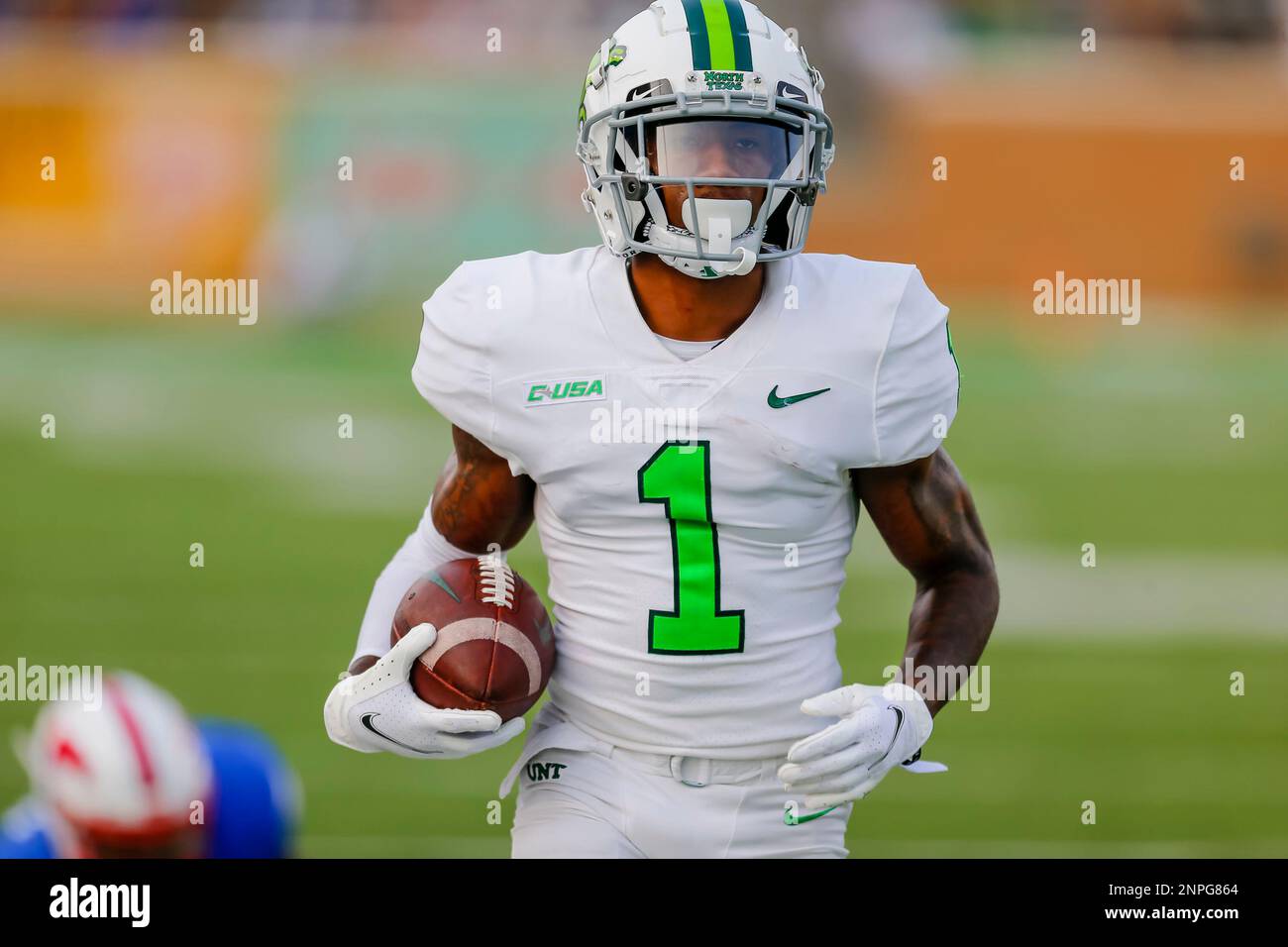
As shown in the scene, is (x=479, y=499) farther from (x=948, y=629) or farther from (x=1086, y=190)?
(x=1086, y=190)

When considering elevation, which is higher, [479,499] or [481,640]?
[479,499]

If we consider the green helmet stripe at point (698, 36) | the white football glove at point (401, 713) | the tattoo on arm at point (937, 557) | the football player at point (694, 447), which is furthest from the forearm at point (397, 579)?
the green helmet stripe at point (698, 36)

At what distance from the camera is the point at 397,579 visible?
8.32 feet

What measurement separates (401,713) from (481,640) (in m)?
0.15

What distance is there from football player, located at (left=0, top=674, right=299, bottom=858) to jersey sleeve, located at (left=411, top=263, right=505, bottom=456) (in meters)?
0.55

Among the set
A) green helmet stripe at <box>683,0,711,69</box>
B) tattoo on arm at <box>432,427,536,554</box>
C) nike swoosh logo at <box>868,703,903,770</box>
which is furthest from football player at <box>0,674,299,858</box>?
green helmet stripe at <box>683,0,711,69</box>

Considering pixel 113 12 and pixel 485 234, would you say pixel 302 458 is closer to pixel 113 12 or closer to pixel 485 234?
pixel 485 234

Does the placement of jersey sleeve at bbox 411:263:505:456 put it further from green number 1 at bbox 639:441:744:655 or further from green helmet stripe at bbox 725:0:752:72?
green helmet stripe at bbox 725:0:752:72

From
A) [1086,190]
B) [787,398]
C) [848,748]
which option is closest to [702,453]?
[787,398]

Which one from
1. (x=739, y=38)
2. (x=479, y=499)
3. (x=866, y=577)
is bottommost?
(x=866, y=577)

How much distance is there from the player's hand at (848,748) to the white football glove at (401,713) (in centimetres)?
41

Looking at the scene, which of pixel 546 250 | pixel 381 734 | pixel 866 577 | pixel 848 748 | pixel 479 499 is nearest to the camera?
pixel 848 748

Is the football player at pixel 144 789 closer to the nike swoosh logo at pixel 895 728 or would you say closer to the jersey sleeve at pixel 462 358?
the jersey sleeve at pixel 462 358

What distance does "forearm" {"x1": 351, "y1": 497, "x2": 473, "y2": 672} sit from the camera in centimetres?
246
